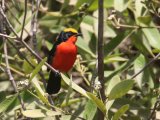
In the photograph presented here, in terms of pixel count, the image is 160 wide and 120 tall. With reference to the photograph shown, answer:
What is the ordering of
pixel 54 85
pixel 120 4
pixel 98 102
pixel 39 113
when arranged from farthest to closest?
pixel 120 4, pixel 54 85, pixel 39 113, pixel 98 102

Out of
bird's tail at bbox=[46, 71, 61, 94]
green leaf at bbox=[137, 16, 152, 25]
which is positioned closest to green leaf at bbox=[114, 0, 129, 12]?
green leaf at bbox=[137, 16, 152, 25]

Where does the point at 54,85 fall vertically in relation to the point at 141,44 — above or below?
below

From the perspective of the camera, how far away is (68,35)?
4.65 m

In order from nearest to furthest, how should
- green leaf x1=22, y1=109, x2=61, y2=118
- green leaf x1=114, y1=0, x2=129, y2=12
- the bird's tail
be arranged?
green leaf x1=22, y1=109, x2=61, y2=118, the bird's tail, green leaf x1=114, y1=0, x2=129, y2=12

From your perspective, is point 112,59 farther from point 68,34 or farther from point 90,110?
point 90,110

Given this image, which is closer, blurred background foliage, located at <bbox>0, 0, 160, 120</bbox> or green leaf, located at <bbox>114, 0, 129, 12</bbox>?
blurred background foliage, located at <bbox>0, 0, 160, 120</bbox>

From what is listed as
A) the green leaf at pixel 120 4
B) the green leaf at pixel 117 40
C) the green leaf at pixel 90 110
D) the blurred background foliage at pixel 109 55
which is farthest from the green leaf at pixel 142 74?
the green leaf at pixel 90 110

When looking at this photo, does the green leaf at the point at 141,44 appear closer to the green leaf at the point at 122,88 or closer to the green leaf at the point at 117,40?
the green leaf at the point at 117,40

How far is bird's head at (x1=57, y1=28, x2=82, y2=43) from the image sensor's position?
15.0 ft

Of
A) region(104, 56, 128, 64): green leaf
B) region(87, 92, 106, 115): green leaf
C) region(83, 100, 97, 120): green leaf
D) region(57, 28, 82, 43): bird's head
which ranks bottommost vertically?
region(104, 56, 128, 64): green leaf

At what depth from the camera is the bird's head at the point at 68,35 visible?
15.0ft

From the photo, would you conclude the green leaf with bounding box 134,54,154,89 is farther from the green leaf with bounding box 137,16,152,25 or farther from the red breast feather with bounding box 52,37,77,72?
the red breast feather with bounding box 52,37,77,72

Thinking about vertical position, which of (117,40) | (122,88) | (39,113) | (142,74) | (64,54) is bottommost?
(142,74)

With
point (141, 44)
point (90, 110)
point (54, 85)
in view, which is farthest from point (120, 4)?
point (90, 110)
